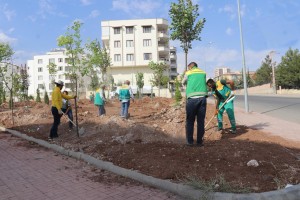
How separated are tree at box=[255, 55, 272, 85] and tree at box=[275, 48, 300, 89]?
20152 millimetres

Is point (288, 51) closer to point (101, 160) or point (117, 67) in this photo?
point (117, 67)

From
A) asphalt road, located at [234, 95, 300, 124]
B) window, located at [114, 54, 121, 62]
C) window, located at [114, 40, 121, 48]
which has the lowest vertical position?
asphalt road, located at [234, 95, 300, 124]

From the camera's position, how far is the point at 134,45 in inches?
2625

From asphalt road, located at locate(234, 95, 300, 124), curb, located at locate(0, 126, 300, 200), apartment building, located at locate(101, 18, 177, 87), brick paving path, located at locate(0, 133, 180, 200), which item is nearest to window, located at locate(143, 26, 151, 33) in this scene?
apartment building, located at locate(101, 18, 177, 87)

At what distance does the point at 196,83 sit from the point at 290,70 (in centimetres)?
4866

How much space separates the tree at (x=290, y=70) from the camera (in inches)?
1937

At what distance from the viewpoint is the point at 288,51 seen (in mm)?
51781

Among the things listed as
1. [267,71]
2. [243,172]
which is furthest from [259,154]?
[267,71]

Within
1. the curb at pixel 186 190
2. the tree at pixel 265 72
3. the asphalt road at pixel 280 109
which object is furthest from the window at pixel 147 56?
the curb at pixel 186 190

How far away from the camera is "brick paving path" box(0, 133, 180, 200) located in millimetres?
4719

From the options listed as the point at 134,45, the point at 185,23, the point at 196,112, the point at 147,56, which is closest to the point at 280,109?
the point at 185,23

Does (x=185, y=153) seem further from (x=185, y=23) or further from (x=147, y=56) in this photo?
(x=147, y=56)

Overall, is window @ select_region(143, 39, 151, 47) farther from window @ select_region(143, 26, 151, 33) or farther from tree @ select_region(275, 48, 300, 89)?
tree @ select_region(275, 48, 300, 89)

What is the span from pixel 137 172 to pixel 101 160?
49.3 inches
